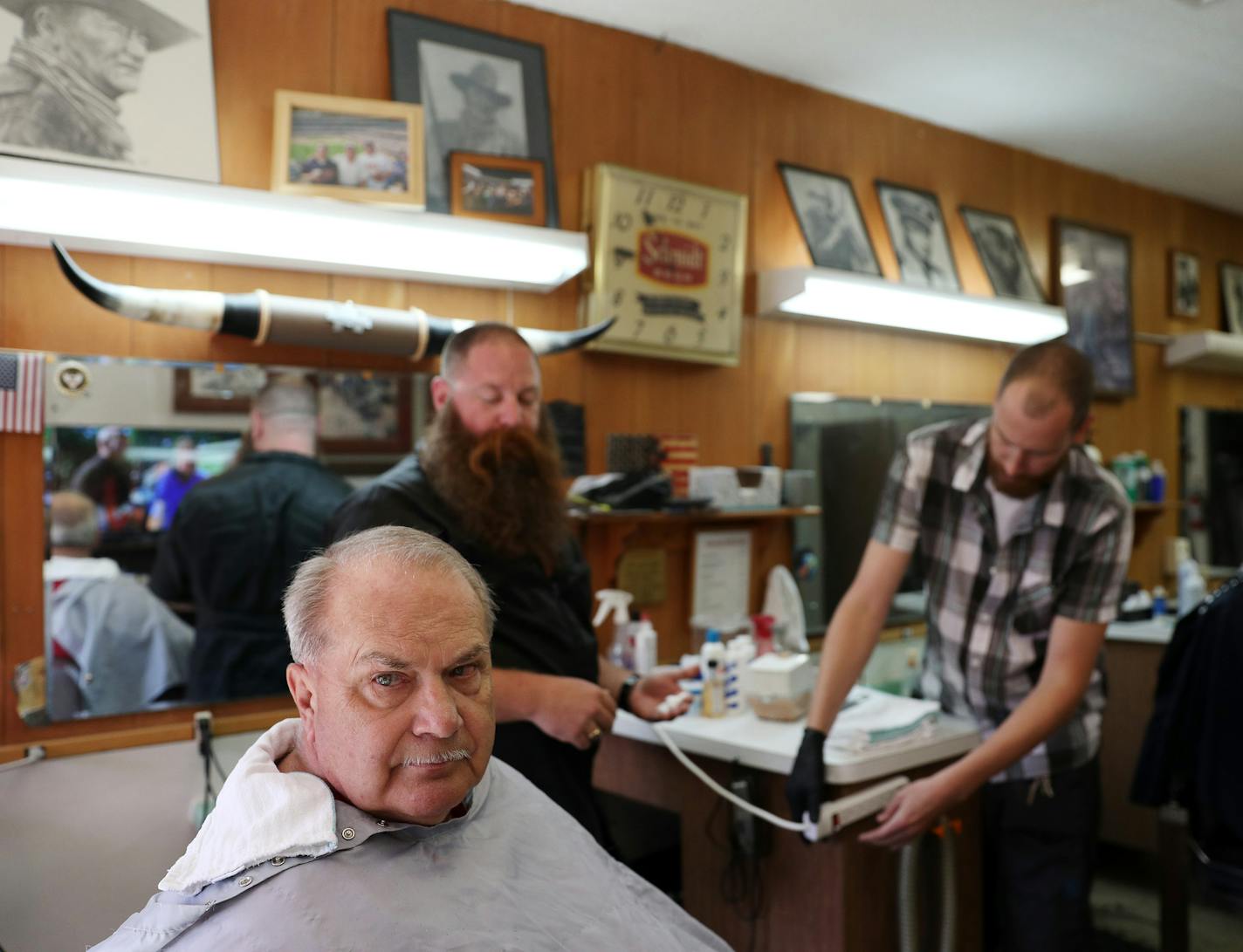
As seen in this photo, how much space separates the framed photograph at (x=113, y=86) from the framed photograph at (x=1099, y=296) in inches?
136

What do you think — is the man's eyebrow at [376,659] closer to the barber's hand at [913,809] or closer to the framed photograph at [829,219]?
the barber's hand at [913,809]

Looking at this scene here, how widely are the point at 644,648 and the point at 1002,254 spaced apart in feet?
7.92

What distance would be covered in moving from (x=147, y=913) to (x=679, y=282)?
2.28 m

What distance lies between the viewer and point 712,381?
3137 mm

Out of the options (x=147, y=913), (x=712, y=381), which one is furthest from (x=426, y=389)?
(x=147, y=913)

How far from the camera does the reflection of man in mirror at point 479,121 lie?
101 inches

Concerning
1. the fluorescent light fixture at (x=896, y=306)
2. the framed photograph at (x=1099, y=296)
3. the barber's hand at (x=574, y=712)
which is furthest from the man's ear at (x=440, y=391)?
the framed photograph at (x=1099, y=296)

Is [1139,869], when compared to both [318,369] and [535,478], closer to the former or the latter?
[535,478]

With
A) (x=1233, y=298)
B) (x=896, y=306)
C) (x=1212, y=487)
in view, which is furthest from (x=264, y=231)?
(x=1233, y=298)

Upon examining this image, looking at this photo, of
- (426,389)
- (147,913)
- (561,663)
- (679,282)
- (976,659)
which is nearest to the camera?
(147,913)

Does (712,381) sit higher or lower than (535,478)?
higher

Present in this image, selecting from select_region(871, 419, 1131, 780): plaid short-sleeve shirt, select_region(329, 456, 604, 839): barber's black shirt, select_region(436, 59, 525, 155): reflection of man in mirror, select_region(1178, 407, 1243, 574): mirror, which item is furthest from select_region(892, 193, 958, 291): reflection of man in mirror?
select_region(329, 456, 604, 839): barber's black shirt

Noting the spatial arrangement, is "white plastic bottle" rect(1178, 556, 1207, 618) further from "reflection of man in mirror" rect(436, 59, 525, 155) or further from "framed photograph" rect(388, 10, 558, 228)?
"reflection of man in mirror" rect(436, 59, 525, 155)

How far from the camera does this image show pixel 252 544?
224 cm
